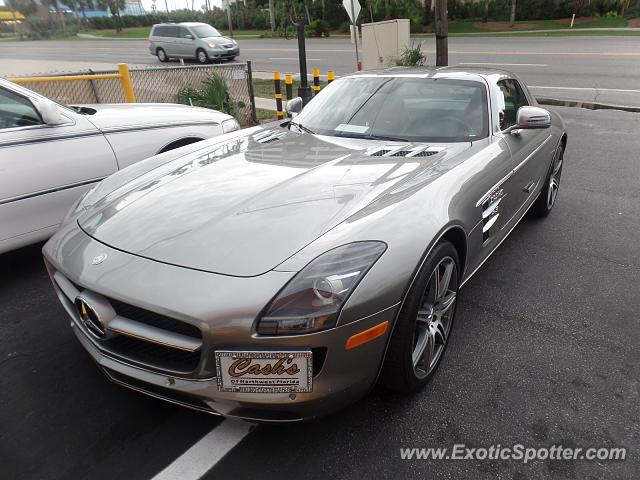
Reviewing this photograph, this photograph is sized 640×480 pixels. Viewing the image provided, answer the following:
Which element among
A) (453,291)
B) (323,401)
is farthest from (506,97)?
(323,401)

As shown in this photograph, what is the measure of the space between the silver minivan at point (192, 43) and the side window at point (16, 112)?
63.1ft

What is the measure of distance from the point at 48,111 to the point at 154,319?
255 cm

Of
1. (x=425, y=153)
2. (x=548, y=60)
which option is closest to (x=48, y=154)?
(x=425, y=153)

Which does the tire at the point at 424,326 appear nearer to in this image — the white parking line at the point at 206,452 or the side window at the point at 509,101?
the white parking line at the point at 206,452

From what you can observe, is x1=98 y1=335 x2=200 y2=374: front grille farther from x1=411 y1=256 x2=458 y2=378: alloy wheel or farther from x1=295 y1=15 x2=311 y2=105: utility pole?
x1=295 y1=15 x2=311 y2=105: utility pole

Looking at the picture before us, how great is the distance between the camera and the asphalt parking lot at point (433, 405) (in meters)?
1.99

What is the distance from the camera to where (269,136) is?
3.51m

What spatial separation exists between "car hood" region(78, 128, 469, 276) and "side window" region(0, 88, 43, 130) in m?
1.35

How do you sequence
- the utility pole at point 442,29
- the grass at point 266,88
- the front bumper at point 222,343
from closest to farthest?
the front bumper at point 222,343
the utility pole at point 442,29
the grass at point 266,88

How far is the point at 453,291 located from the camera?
100 inches

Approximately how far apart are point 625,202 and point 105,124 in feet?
16.2

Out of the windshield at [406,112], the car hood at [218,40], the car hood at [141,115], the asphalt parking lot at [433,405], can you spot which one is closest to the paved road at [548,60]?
the car hood at [218,40]

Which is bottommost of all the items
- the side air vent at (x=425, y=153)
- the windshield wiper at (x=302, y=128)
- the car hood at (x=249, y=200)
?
the car hood at (x=249, y=200)

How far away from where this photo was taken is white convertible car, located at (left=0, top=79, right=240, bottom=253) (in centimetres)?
342
